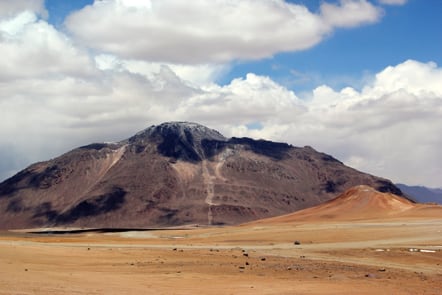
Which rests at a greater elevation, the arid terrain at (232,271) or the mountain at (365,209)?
the mountain at (365,209)

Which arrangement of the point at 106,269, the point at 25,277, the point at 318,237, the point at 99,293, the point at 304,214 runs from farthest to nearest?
the point at 304,214 → the point at 318,237 → the point at 106,269 → the point at 25,277 → the point at 99,293

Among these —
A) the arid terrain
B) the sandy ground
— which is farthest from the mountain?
the sandy ground

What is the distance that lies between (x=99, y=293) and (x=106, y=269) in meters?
13.2

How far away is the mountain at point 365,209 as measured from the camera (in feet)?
385

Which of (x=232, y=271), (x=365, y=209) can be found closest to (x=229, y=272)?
(x=232, y=271)

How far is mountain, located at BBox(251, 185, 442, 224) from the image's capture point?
385 feet

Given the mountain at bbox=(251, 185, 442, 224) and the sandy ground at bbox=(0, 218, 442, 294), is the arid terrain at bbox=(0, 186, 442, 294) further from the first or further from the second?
the mountain at bbox=(251, 185, 442, 224)

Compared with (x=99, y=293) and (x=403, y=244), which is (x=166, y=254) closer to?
(x=403, y=244)

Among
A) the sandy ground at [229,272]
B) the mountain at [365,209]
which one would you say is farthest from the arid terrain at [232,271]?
the mountain at [365,209]

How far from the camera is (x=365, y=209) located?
130625 mm

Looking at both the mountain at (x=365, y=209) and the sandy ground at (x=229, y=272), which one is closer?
the sandy ground at (x=229, y=272)

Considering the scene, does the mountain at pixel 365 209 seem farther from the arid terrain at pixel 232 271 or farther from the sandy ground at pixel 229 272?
the sandy ground at pixel 229 272

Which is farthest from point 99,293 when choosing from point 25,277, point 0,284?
point 25,277

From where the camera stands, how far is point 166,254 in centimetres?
4981
